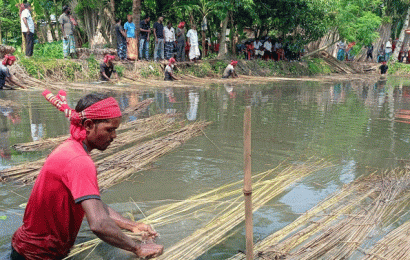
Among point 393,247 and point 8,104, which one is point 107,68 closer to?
point 8,104

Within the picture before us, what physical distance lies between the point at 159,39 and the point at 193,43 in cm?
162

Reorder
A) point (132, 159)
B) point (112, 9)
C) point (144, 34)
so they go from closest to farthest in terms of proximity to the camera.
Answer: point (132, 159) → point (144, 34) → point (112, 9)

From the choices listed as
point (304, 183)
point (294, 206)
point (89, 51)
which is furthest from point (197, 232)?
point (89, 51)

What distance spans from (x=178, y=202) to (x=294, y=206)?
1.01 metres

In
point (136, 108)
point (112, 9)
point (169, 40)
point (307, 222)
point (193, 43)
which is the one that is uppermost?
point (112, 9)

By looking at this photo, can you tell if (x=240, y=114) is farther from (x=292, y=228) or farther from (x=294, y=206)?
(x=292, y=228)

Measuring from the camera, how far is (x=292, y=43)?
19141 millimetres

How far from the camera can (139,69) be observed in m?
13.1

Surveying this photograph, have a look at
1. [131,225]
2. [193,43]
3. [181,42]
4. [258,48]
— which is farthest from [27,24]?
[258,48]

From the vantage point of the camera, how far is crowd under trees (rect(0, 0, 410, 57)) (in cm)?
1467

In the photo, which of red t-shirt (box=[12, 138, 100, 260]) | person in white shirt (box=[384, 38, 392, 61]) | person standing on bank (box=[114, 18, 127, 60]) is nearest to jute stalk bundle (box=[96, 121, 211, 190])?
red t-shirt (box=[12, 138, 100, 260])

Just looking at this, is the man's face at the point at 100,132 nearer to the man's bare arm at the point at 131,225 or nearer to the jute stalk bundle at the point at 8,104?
the man's bare arm at the point at 131,225

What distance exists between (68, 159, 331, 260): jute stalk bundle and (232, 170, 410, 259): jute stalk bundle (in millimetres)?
368

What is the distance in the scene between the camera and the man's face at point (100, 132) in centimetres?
211
